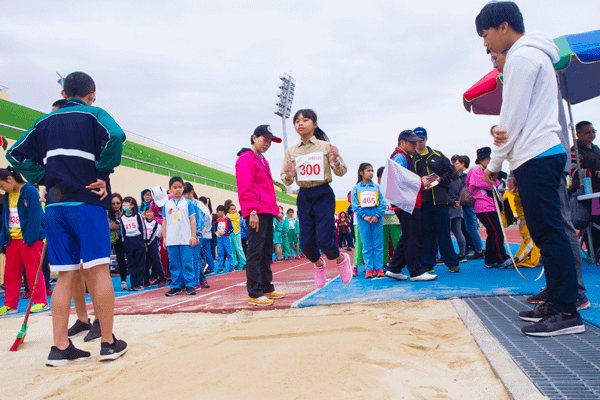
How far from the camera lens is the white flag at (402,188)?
183 inches

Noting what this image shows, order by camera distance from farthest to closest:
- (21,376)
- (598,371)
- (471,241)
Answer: (471,241)
(21,376)
(598,371)

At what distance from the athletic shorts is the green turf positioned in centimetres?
1011

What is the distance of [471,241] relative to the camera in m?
7.55

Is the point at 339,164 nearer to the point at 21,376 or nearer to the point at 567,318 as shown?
the point at 567,318

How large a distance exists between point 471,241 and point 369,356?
253 inches

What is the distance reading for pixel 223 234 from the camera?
1041 centimetres

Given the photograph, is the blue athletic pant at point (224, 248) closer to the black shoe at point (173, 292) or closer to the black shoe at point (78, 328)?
the black shoe at point (173, 292)

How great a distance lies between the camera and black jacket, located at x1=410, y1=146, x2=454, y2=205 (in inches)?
194

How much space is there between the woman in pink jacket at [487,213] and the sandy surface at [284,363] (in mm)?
2923

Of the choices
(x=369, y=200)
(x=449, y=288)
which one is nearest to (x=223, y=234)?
(x=369, y=200)

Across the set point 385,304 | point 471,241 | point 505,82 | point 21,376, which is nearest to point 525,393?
point 505,82

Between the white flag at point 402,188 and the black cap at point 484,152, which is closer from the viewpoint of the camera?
the white flag at point 402,188

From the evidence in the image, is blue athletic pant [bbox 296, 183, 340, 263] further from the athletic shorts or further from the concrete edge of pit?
the athletic shorts

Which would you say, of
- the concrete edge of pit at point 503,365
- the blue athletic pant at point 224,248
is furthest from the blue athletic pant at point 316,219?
the blue athletic pant at point 224,248
